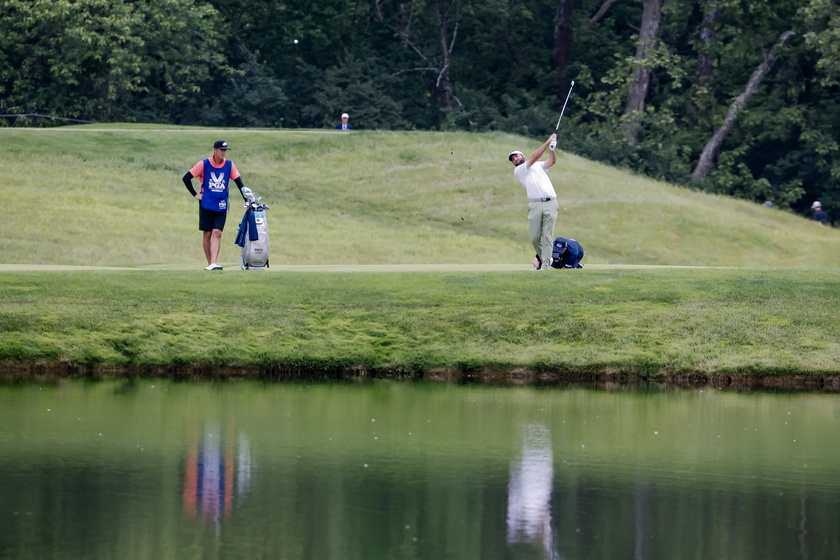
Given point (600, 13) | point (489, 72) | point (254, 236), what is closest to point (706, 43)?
point (600, 13)

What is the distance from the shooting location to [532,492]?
10.2 meters

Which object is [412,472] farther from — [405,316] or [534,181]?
[534,181]

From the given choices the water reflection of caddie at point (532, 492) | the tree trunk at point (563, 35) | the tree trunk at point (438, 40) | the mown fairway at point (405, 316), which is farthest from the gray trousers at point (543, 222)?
the tree trunk at point (563, 35)

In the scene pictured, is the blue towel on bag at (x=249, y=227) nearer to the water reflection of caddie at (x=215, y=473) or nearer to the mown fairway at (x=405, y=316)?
the mown fairway at (x=405, y=316)

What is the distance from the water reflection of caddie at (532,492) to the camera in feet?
29.3

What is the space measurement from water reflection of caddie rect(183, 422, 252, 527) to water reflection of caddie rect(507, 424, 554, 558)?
1.77 m

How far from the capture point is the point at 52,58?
181ft

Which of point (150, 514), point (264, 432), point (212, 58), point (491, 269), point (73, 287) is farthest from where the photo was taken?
point (212, 58)

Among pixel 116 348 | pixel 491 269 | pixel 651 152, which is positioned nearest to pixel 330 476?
pixel 116 348

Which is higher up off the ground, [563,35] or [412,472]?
[563,35]

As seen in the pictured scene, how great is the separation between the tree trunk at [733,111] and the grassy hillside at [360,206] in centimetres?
1189

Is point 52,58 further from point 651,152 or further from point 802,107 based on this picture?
point 802,107

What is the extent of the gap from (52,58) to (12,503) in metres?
48.0

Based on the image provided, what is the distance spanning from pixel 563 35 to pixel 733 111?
9.93 m
